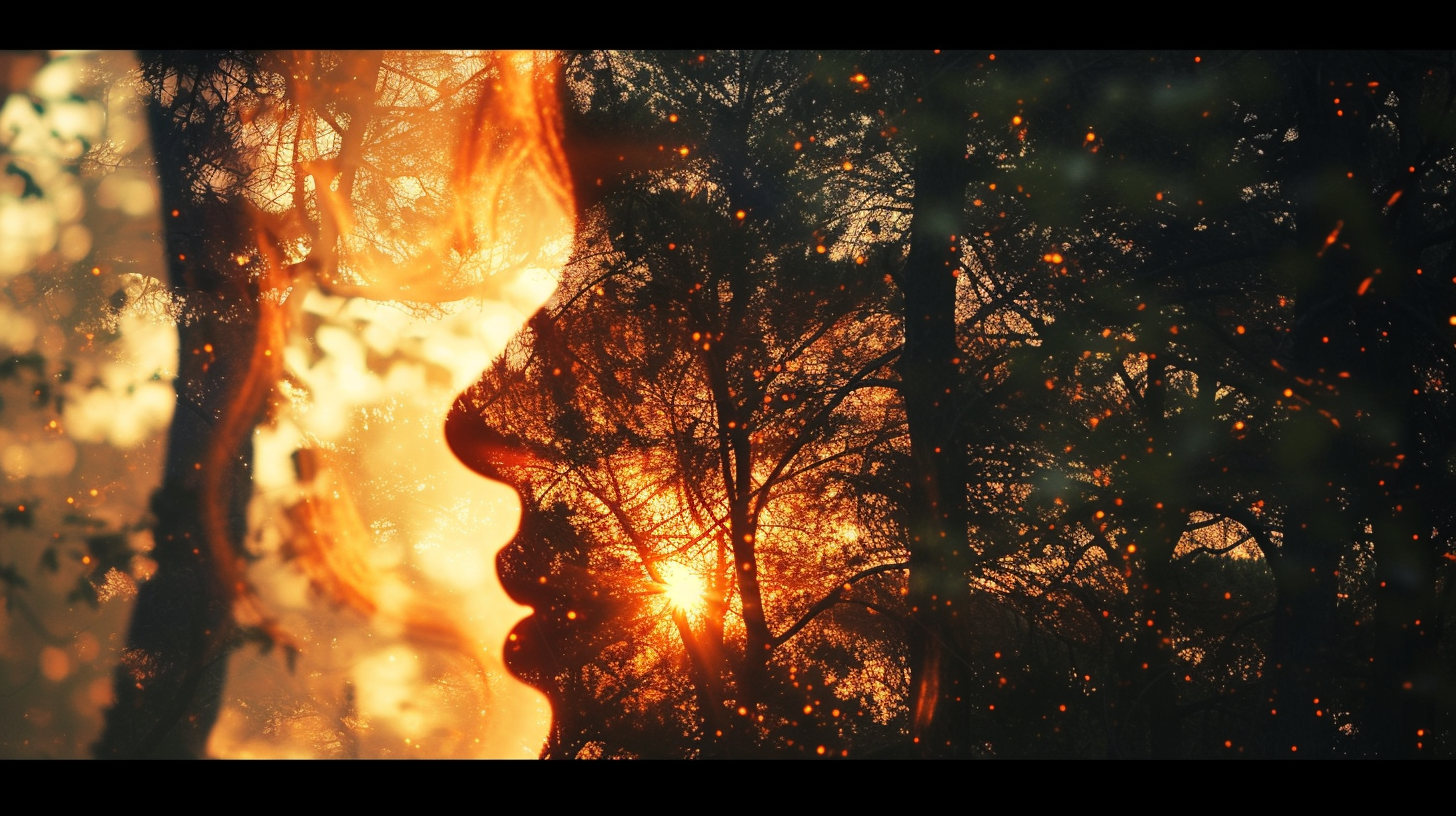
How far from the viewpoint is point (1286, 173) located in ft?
17.1

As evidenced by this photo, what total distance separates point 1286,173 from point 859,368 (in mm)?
2576

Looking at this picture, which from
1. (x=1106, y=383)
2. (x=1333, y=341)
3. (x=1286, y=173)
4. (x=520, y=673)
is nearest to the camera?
(x=1333, y=341)

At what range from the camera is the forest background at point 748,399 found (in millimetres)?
5004

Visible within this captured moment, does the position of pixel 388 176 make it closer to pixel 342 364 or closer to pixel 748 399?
pixel 342 364

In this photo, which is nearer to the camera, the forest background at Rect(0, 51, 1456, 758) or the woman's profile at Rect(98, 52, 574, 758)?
the forest background at Rect(0, 51, 1456, 758)

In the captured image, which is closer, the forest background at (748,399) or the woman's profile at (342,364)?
the forest background at (748,399)

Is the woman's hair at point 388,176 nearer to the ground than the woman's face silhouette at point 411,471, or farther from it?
farther from it

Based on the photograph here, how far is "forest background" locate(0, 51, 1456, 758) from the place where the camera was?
500 centimetres

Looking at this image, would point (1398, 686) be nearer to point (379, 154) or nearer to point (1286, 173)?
point (1286, 173)

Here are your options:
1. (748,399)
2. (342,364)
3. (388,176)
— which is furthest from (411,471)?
(748,399)

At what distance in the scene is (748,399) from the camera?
6.19m
